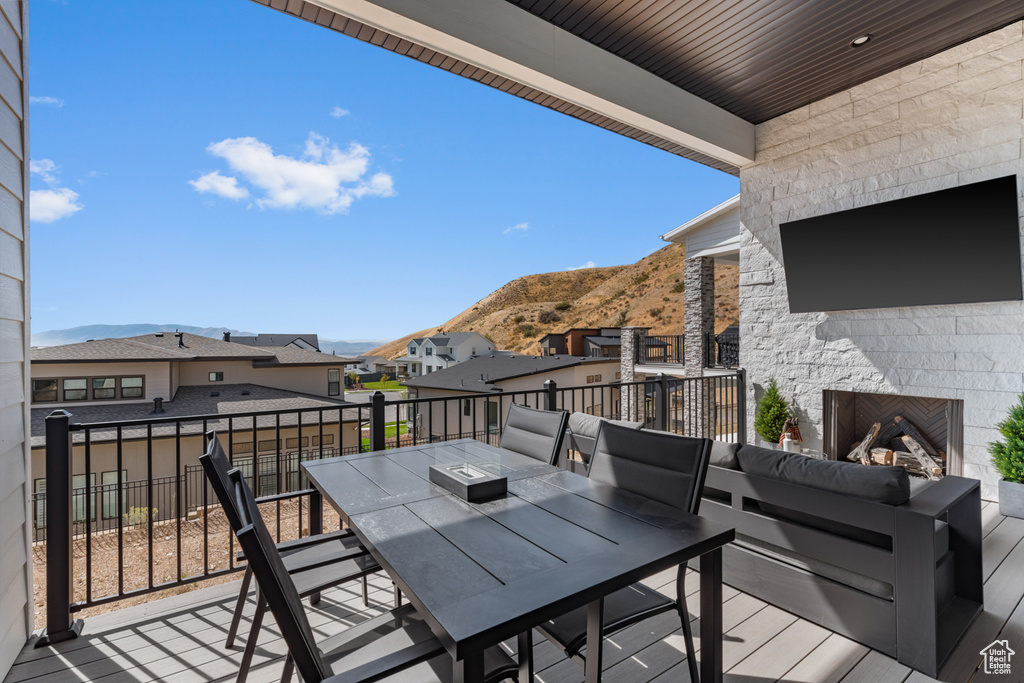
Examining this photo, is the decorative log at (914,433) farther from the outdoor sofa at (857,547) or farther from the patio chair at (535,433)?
the patio chair at (535,433)

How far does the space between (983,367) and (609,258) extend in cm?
4726

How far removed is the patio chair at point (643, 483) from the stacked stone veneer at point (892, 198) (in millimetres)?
3344

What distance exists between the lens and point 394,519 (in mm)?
1507

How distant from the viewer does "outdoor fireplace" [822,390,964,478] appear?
3.82 meters

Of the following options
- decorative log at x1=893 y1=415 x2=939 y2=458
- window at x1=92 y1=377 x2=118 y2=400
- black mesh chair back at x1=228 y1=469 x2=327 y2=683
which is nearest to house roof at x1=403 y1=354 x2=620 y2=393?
window at x1=92 y1=377 x2=118 y2=400

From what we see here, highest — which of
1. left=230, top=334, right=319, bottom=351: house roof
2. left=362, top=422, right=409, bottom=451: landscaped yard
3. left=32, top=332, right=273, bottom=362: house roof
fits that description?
left=230, top=334, right=319, bottom=351: house roof

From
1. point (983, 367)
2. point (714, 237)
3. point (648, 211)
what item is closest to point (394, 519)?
point (983, 367)

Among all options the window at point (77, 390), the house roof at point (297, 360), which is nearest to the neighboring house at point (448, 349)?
the house roof at point (297, 360)

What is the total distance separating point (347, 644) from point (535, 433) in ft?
4.38

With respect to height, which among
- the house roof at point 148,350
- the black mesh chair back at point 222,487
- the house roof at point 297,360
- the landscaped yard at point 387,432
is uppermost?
the house roof at point 148,350

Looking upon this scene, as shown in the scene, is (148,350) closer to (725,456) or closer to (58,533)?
(58,533)

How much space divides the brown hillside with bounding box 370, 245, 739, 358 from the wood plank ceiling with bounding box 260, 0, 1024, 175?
18917 mm

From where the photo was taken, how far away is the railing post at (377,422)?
9.46 feet

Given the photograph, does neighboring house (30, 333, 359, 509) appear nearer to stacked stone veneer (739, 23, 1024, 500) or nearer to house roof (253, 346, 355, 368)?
house roof (253, 346, 355, 368)
